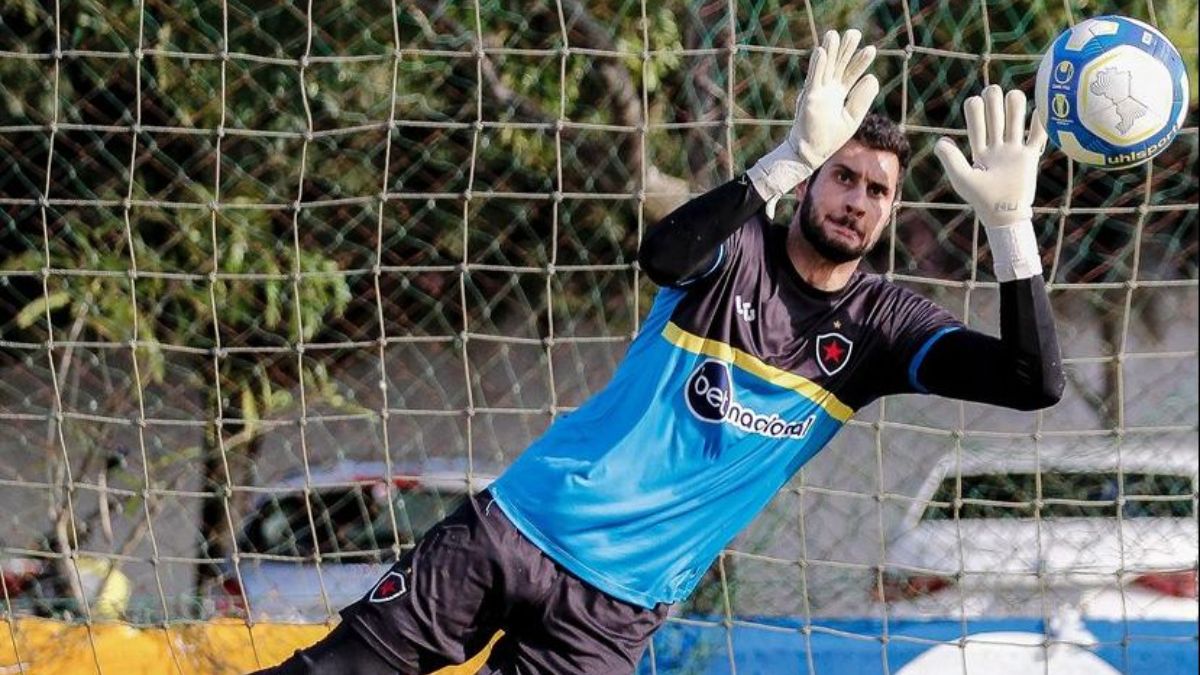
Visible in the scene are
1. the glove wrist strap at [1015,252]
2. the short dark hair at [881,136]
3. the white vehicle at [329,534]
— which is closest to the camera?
the glove wrist strap at [1015,252]

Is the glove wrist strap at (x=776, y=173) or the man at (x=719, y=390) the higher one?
the glove wrist strap at (x=776, y=173)

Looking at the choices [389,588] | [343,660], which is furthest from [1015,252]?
[343,660]

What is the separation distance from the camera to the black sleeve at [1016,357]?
3.21m

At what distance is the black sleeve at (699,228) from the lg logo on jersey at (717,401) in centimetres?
23

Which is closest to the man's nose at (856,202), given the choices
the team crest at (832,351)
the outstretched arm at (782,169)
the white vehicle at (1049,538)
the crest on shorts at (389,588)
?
the outstretched arm at (782,169)

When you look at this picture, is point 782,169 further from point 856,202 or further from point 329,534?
point 329,534

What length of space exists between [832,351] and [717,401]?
0.28 metres

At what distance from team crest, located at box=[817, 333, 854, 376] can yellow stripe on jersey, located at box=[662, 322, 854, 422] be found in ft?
0.14

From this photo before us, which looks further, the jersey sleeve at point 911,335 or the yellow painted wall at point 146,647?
the yellow painted wall at point 146,647

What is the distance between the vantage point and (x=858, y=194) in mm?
3408

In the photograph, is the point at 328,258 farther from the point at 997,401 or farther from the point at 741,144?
the point at 997,401

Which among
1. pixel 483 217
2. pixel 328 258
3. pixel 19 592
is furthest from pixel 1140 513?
pixel 19 592

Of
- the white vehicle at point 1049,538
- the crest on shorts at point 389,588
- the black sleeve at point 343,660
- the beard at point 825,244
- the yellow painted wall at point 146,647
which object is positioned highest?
the beard at point 825,244

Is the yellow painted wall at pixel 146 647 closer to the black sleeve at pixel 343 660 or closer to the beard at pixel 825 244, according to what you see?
the black sleeve at pixel 343 660
